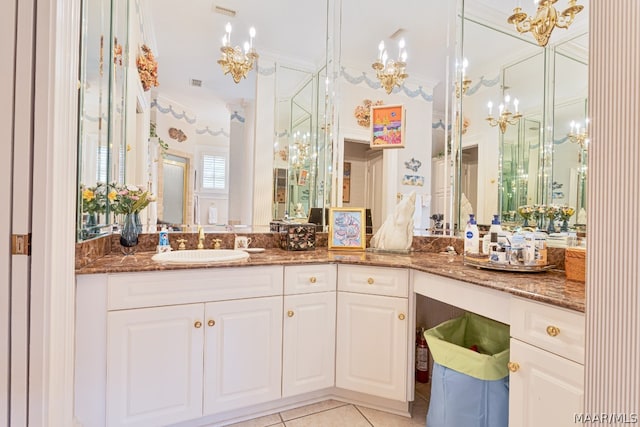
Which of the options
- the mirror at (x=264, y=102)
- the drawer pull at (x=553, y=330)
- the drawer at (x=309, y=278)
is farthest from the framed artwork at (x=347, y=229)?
the drawer pull at (x=553, y=330)

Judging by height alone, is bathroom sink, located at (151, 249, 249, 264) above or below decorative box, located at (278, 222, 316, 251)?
below

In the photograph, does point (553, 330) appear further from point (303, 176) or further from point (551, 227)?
point (303, 176)

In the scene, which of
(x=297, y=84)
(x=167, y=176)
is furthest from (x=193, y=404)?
(x=297, y=84)

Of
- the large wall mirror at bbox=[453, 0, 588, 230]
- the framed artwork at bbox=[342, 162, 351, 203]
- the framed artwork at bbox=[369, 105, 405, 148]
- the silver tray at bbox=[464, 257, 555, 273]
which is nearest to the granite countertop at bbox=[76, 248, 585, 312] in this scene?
the silver tray at bbox=[464, 257, 555, 273]

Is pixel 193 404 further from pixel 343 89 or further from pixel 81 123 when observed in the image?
pixel 343 89

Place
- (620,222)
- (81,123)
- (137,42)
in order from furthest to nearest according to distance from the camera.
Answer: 1. (137,42)
2. (81,123)
3. (620,222)

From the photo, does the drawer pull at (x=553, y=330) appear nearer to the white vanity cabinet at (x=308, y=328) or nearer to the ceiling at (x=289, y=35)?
the white vanity cabinet at (x=308, y=328)

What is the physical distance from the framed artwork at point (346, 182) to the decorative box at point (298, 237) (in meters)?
0.59

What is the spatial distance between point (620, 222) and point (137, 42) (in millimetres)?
2788

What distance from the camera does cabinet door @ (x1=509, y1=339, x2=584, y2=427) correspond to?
103 cm

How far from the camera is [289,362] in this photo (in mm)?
1771

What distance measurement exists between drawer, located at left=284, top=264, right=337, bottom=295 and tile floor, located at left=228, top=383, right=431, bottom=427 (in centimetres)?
70

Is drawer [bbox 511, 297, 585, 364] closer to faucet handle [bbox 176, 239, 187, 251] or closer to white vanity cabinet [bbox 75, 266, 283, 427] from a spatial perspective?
white vanity cabinet [bbox 75, 266, 283, 427]

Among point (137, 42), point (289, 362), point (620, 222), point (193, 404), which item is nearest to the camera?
point (620, 222)
